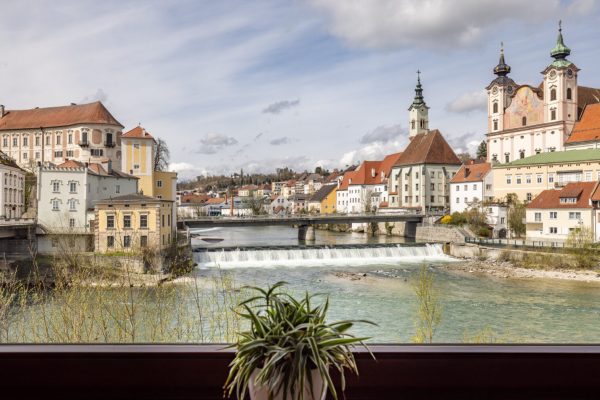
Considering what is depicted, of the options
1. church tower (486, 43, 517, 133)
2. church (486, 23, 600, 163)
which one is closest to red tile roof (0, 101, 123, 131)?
church (486, 23, 600, 163)

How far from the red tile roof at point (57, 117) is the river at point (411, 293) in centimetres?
1534

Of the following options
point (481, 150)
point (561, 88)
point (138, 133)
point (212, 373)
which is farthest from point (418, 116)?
point (212, 373)

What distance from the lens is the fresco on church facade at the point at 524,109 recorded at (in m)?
32.1

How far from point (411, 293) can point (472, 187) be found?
768 inches

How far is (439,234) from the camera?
25906 millimetres

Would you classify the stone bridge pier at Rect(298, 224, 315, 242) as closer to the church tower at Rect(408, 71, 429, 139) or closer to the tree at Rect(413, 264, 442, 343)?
the church tower at Rect(408, 71, 429, 139)

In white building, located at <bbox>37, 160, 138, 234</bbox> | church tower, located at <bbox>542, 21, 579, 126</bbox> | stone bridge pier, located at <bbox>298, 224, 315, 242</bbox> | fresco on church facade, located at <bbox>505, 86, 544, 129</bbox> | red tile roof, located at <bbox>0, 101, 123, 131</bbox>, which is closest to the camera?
white building, located at <bbox>37, 160, 138, 234</bbox>

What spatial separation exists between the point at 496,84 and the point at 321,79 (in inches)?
1354

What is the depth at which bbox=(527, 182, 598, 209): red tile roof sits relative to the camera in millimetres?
20141

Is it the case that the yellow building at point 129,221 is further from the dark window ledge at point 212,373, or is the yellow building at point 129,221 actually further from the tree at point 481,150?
the tree at point 481,150

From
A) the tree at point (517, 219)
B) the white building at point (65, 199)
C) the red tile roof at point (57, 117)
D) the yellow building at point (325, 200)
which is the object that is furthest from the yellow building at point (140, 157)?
the yellow building at point (325, 200)

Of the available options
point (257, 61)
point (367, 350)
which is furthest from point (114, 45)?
point (367, 350)

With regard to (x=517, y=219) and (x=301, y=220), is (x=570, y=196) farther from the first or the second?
(x=301, y=220)

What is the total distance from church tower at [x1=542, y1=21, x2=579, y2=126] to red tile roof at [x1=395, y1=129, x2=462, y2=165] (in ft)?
26.6
